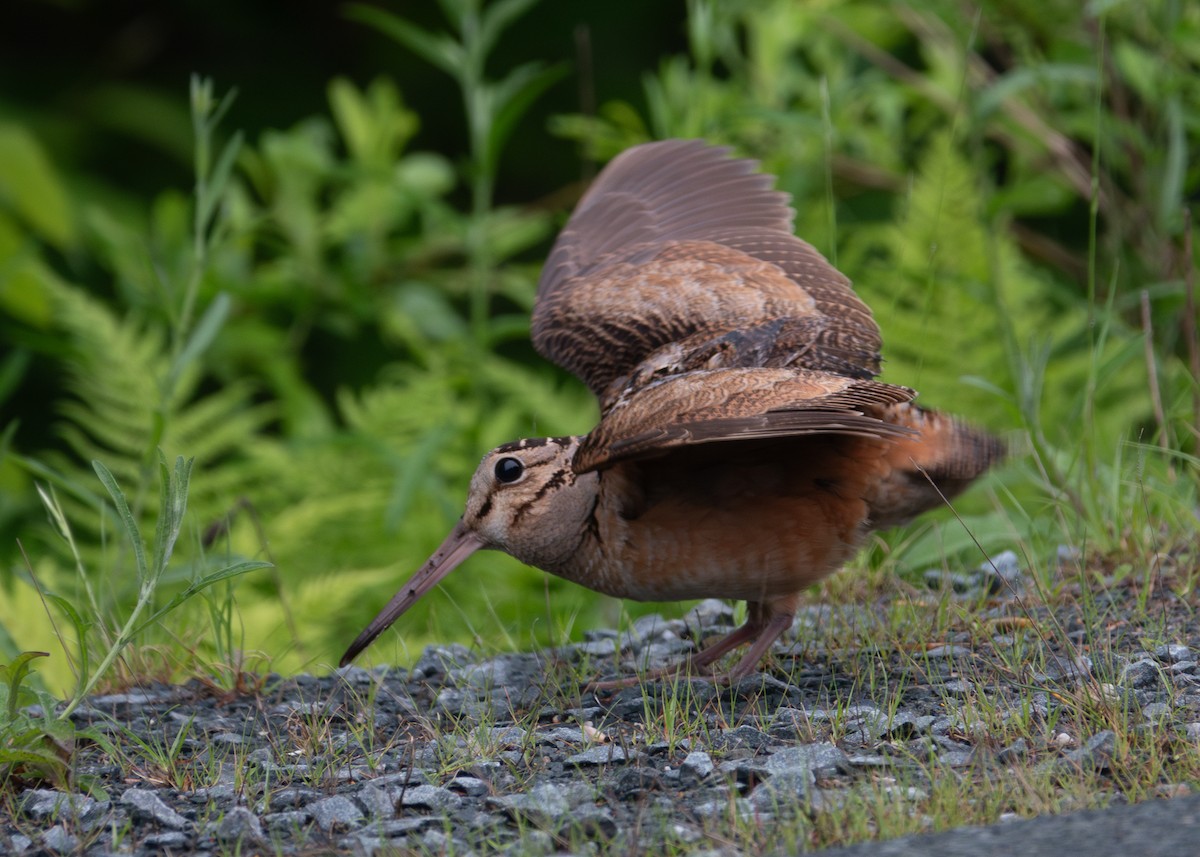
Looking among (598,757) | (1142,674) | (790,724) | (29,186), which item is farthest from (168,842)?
(29,186)

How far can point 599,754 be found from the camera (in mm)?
3146

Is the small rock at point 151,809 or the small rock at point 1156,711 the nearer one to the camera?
the small rock at point 151,809

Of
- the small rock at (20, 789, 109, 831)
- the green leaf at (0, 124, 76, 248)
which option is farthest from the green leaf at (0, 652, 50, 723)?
the green leaf at (0, 124, 76, 248)

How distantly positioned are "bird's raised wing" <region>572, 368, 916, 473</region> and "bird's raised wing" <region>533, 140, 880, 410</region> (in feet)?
1.68

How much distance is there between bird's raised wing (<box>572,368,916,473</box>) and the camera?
343 centimetres

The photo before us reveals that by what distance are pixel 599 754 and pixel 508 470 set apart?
4.08ft

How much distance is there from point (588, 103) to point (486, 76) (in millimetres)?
3848

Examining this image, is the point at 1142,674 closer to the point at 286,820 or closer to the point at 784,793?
the point at 784,793

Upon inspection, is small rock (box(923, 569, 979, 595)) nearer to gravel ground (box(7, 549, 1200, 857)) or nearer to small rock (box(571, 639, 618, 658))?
gravel ground (box(7, 549, 1200, 857))

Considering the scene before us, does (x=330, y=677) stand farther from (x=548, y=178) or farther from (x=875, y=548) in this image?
(x=548, y=178)

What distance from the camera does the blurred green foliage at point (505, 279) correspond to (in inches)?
205

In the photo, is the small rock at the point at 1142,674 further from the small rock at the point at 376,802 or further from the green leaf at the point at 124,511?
the green leaf at the point at 124,511

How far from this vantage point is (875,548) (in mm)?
4566

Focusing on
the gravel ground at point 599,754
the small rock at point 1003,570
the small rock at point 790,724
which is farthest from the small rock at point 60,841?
the small rock at point 1003,570
